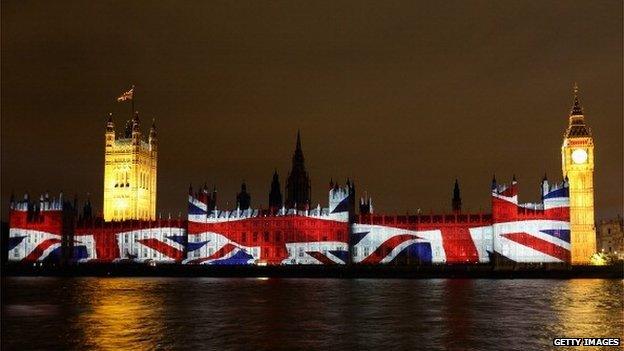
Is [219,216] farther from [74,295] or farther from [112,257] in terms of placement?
[74,295]

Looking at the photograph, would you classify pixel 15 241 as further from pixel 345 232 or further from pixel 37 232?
pixel 345 232

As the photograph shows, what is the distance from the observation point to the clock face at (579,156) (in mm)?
107125

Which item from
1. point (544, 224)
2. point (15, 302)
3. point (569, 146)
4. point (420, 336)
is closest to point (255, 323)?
point (420, 336)

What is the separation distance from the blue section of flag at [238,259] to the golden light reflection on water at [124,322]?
46.1 metres

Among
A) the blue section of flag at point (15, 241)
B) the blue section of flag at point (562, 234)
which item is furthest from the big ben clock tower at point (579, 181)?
the blue section of flag at point (15, 241)

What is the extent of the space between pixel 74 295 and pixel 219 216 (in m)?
48.9

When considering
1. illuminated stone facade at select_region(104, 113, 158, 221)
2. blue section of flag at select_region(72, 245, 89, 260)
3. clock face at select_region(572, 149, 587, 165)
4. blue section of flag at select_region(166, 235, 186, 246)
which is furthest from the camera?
illuminated stone facade at select_region(104, 113, 158, 221)

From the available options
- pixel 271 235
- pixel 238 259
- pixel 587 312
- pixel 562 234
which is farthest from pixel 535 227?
pixel 587 312

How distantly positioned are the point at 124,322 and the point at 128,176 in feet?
334

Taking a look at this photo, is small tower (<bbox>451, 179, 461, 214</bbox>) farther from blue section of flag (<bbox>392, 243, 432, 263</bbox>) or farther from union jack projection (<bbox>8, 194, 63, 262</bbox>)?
union jack projection (<bbox>8, 194, 63, 262</bbox>)

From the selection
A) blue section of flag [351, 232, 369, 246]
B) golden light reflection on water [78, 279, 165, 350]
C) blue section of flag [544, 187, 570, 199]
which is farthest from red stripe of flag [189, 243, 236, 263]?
blue section of flag [544, 187, 570, 199]

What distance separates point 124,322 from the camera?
137ft

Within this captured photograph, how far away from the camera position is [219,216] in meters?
113

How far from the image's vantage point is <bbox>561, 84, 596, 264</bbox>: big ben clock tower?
10288 centimetres
